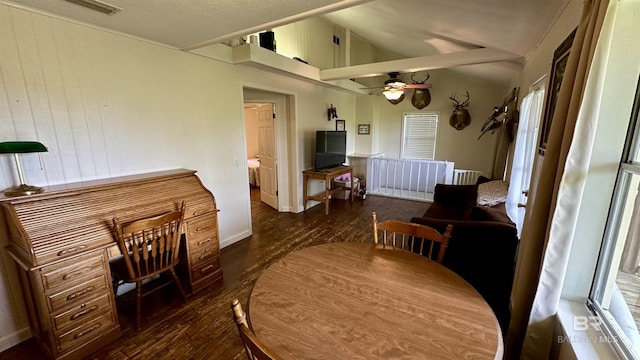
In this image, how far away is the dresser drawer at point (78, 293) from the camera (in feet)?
5.57

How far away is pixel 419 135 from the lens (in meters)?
6.59

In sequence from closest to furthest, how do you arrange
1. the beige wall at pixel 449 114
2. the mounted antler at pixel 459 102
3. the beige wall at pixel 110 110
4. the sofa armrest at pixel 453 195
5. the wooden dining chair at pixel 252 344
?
the wooden dining chair at pixel 252 344 < the beige wall at pixel 110 110 < the sofa armrest at pixel 453 195 < the beige wall at pixel 449 114 < the mounted antler at pixel 459 102

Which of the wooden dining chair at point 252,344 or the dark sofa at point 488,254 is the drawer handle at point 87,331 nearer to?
the wooden dining chair at point 252,344

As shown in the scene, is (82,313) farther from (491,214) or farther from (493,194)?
(493,194)

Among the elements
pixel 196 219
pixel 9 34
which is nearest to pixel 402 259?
pixel 196 219

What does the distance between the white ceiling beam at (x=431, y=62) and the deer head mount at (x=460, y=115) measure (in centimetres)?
280

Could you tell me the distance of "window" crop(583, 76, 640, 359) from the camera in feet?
3.43

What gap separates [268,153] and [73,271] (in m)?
3.46

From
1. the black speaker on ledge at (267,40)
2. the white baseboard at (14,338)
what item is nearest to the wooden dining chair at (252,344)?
the white baseboard at (14,338)

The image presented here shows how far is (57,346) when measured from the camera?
173 cm

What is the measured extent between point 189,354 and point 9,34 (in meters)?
2.52

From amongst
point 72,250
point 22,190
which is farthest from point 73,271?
point 22,190

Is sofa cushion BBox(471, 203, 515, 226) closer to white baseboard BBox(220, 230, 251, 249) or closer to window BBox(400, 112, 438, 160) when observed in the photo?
white baseboard BBox(220, 230, 251, 249)

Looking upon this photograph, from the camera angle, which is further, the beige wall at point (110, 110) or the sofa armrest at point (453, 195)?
the sofa armrest at point (453, 195)
